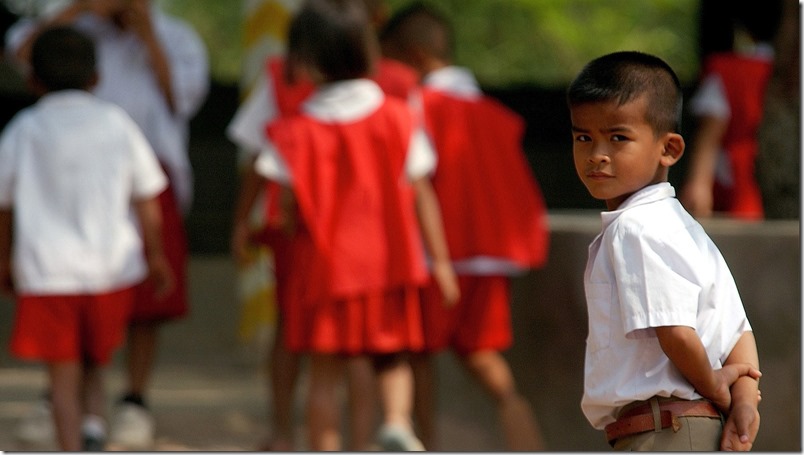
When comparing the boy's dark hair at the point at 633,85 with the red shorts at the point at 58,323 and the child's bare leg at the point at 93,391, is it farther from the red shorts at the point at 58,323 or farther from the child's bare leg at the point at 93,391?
the child's bare leg at the point at 93,391

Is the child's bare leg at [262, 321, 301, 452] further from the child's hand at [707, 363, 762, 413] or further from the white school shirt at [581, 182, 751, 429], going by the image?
the child's hand at [707, 363, 762, 413]

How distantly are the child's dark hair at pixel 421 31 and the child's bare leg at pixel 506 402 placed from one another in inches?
45.8

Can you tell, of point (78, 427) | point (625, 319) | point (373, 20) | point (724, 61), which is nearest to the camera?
point (625, 319)

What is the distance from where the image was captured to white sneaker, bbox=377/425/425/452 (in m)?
4.55

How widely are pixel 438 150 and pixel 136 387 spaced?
1.51m

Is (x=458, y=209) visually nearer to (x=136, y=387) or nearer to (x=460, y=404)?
(x=460, y=404)

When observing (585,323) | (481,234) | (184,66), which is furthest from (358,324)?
(184,66)

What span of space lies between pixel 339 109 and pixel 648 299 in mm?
2211

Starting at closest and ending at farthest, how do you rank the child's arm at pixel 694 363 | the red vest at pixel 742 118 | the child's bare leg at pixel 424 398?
the child's arm at pixel 694 363 → the child's bare leg at pixel 424 398 → the red vest at pixel 742 118

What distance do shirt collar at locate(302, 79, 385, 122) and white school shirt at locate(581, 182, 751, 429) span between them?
1981mm

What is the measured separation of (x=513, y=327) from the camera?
5324mm

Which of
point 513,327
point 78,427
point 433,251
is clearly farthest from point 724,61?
point 78,427

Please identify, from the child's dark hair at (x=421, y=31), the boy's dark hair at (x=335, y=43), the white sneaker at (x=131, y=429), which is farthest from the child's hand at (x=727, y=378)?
the white sneaker at (x=131, y=429)

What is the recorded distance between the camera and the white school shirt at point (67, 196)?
4418 millimetres
